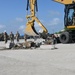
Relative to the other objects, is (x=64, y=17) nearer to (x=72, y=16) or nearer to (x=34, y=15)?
(x=72, y=16)

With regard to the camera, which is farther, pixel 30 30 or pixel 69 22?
pixel 30 30

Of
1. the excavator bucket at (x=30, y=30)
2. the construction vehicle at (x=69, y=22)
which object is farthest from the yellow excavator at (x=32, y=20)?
the construction vehicle at (x=69, y=22)

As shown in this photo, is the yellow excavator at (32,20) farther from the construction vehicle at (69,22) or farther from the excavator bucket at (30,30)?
the construction vehicle at (69,22)

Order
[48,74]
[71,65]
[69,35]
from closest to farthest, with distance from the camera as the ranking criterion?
[48,74], [71,65], [69,35]

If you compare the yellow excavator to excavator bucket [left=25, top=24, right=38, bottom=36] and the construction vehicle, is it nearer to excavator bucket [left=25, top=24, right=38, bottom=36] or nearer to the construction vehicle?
excavator bucket [left=25, top=24, right=38, bottom=36]

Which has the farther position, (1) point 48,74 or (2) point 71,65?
(2) point 71,65

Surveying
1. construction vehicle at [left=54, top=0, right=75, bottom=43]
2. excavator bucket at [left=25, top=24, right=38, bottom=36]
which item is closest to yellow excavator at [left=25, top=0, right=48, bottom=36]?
excavator bucket at [left=25, top=24, right=38, bottom=36]

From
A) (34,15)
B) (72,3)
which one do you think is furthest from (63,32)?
(34,15)

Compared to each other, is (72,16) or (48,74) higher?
(72,16)

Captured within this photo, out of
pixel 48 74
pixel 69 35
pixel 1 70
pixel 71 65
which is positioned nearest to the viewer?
pixel 48 74

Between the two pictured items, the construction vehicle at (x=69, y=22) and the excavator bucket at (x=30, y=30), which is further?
the excavator bucket at (x=30, y=30)

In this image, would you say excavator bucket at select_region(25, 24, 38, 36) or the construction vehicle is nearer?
the construction vehicle

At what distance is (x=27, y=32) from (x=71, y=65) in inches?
987

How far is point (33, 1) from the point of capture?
40625mm
